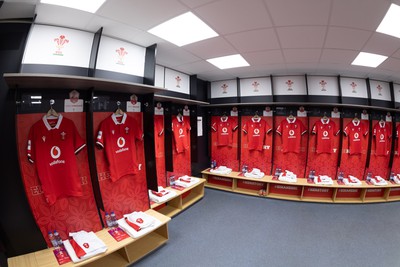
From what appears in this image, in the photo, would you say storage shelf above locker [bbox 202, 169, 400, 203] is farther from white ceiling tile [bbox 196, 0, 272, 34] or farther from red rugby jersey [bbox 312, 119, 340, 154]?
white ceiling tile [bbox 196, 0, 272, 34]

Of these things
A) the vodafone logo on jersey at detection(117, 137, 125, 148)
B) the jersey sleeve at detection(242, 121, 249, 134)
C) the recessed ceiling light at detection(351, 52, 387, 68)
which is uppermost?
the recessed ceiling light at detection(351, 52, 387, 68)

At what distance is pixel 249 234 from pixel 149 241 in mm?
1475

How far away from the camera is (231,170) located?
4414 millimetres

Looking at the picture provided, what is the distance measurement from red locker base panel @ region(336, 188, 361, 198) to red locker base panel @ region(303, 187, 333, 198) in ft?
0.60

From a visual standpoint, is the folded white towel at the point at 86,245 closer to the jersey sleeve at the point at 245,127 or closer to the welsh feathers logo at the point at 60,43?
the welsh feathers logo at the point at 60,43

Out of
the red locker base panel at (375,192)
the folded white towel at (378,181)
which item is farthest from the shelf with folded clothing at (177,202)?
the folded white towel at (378,181)

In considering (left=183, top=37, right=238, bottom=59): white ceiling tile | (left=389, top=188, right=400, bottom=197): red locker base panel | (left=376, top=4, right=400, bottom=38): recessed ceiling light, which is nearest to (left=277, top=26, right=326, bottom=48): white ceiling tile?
(left=376, top=4, right=400, bottom=38): recessed ceiling light

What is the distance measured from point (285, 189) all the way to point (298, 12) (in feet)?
11.4

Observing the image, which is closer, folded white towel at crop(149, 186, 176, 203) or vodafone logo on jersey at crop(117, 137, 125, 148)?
vodafone logo on jersey at crop(117, 137, 125, 148)

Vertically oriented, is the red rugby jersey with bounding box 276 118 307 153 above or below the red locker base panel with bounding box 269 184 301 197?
above

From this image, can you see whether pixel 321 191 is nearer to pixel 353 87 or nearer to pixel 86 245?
pixel 353 87

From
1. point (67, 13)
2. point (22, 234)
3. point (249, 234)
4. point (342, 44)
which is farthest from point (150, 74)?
point (249, 234)

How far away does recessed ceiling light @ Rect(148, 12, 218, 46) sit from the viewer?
180 cm

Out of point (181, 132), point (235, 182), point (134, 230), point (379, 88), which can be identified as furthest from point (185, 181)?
point (379, 88)
